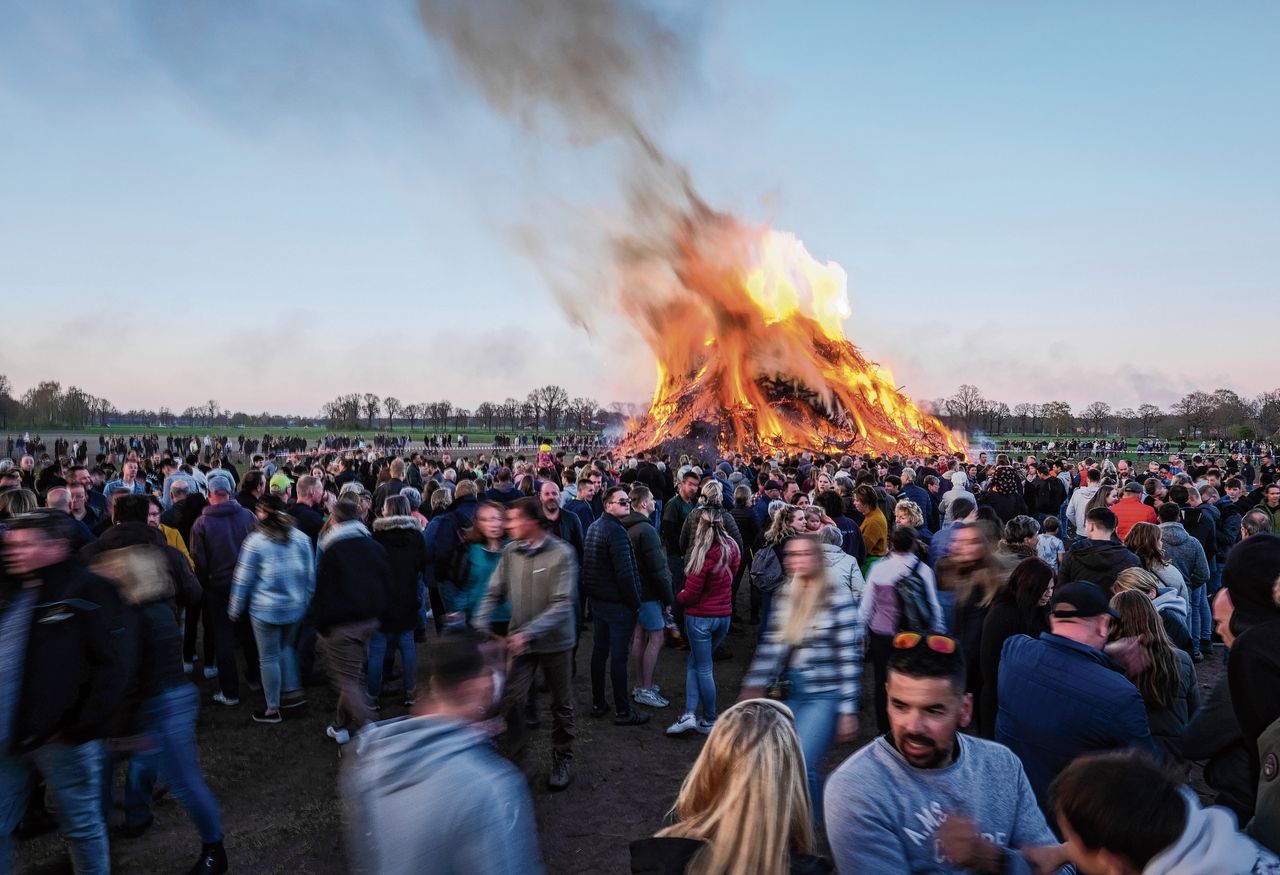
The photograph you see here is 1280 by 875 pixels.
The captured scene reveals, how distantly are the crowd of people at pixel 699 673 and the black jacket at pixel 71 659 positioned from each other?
1 cm

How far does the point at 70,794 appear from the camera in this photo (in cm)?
405

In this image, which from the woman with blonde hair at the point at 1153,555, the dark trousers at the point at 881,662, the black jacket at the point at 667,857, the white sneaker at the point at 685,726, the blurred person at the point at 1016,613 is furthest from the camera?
the white sneaker at the point at 685,726

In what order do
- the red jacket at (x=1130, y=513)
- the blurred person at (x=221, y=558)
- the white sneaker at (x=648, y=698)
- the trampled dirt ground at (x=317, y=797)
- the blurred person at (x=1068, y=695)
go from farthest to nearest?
the red jacket at (x=1130, y=513)
the white sneaker at (x=648, y=698)
the blurred person at (x=221, y=558)
the trampled dirt ground at (x=317, y=797)
the blurred person at (x=1068, y=695)

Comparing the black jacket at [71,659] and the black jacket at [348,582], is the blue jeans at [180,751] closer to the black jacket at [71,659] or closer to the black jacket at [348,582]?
the black jacket at [71,659]

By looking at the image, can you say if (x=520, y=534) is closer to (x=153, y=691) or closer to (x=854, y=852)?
(x=153, y=691)

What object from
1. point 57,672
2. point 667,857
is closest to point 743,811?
point 667,857

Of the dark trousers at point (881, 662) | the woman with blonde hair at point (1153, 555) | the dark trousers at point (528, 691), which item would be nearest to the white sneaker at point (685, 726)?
the dark trousers at point (528, 691)

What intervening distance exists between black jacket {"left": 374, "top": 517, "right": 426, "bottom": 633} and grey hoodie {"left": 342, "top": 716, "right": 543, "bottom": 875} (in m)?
4.77

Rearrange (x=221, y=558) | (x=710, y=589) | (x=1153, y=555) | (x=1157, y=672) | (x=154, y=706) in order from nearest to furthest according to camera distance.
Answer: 1. (x=1157, y=672)
2. (x=154, y=706)
3. (x=1153, y=555)
4. (x=710, y=589)
5. (x=221, y=558)

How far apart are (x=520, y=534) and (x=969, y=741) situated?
3.67 metres

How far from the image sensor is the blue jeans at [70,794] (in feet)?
12.4

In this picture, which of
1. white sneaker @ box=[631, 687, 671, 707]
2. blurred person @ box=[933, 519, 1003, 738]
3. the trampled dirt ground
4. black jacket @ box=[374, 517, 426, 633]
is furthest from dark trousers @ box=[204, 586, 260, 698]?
blurred person @ box=[933, 519, 1003, 738]

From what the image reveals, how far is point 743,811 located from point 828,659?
264 centimetres

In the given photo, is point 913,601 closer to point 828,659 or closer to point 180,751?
point 828,659
